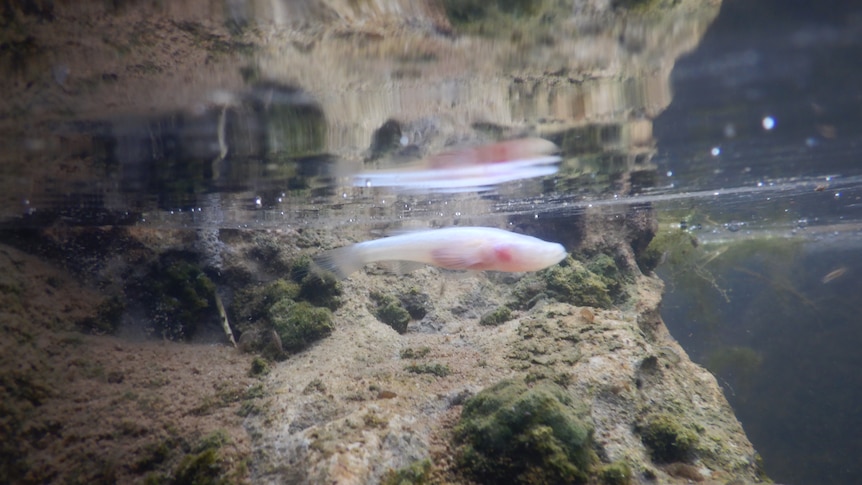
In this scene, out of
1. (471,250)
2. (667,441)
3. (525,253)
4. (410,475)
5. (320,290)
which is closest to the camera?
(410,475)

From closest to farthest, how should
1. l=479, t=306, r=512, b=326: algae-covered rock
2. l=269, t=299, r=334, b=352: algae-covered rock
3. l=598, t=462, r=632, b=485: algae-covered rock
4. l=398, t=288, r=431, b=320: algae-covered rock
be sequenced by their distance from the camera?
1. l=598, t=462, r=632, b=485: algae-covered rock
2. l=269, t=299, r=334, b=352: algae-covered rock
3. l=479, t=306, r=512, b=326: algae-covered rock
4. l=398, t=288, r=431, b=320: algae-covered rock

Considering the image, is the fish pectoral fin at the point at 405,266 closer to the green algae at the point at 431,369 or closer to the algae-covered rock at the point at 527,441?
the green algae at the point at 431,369

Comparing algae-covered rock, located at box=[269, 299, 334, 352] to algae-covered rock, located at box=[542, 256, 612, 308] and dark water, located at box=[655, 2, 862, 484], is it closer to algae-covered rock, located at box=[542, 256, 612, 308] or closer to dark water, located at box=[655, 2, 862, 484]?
algae-covered rock, located at box=[542, 256, 612, 308]

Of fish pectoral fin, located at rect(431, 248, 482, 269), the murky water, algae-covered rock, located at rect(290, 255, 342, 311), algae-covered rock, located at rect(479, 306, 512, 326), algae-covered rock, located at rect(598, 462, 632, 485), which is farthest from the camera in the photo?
algae-covered rock, located at rect(290, 255, 342, 311)

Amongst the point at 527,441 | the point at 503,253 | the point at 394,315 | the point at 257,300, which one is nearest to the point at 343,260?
the point at 503,253

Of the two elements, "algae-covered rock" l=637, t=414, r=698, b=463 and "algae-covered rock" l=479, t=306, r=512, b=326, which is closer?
"algae-covered rock" l=637, t=414, r=698, b=463

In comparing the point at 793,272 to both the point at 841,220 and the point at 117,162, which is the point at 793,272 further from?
the point at 117,162

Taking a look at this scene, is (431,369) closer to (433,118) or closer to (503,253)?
(503,253)

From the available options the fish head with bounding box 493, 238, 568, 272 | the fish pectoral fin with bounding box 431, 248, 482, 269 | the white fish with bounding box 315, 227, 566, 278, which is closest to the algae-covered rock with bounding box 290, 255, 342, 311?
the white fish with bounding box 315, 227, 566, 278

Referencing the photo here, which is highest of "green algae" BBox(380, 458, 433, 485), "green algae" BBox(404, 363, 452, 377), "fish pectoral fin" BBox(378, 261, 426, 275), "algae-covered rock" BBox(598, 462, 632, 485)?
"fish pectoral fin" BBox(378, 261, 426, 275)
